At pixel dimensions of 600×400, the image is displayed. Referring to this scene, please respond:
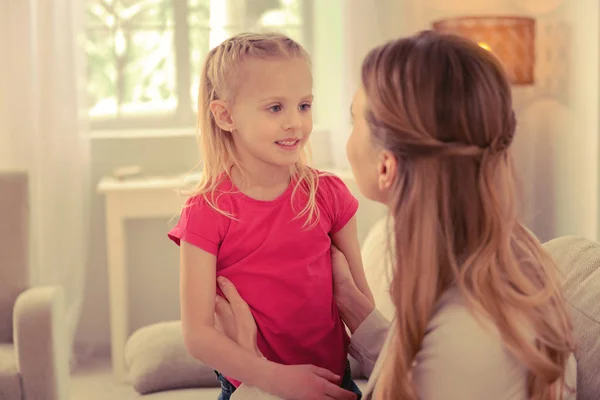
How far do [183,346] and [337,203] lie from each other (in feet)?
2.47

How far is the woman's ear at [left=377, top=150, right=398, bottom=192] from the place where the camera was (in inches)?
44.8

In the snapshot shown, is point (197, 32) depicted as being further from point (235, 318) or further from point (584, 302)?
point (584, 302)

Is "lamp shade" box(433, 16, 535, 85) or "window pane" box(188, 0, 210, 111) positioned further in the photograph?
"window pane" box(188, 0, 210, 111)

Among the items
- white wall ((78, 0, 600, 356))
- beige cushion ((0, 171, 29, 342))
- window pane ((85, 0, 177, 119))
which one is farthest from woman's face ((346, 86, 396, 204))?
window pane ((85, 0, 177, 119))

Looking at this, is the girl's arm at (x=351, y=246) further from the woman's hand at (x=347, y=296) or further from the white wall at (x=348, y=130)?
the white wall at (x=348, y=130)

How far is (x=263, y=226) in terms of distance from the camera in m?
1.45

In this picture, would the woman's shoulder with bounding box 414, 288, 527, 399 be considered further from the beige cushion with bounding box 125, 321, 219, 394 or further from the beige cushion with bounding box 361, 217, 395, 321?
the beige cushion with bounding box 125, 321, 219, 394

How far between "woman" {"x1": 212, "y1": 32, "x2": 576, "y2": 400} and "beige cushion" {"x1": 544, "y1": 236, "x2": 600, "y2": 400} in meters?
0.21

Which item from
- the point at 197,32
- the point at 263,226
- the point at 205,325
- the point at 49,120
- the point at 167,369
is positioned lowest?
the point at 167,369

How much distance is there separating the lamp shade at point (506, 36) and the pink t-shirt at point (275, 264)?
2040mm

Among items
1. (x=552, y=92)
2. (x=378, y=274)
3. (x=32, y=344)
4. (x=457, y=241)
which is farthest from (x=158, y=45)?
(x=457, y=241)

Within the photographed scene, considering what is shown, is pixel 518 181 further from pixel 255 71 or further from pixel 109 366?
pixel 109 366

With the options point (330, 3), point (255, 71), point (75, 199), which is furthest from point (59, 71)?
point (255, 71)

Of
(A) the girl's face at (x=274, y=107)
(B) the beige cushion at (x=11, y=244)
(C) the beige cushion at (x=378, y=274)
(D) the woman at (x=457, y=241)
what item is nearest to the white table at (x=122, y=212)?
(B) the beige cushion at (x=11, y=244)
